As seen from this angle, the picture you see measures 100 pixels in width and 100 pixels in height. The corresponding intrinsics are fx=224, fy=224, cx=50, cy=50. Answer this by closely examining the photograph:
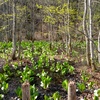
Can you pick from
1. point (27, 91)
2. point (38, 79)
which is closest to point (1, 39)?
point (38, 79)

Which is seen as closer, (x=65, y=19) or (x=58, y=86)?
(x=58, y=86)

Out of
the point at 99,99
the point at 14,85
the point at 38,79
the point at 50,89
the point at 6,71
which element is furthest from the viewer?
the point at 6,71

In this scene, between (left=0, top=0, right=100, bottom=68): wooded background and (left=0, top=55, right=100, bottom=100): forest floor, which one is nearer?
(left=0, top=55, right=100, bottom=100): forest floor

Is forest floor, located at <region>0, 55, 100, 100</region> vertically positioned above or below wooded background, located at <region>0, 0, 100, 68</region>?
below

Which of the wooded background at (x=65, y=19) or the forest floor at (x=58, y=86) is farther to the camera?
the wooded background at (x=65, y=19)

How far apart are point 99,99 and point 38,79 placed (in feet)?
10.2

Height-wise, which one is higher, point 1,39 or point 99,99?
point 1,39

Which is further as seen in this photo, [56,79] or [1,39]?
[1,39]

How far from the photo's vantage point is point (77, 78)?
8688 millimetres

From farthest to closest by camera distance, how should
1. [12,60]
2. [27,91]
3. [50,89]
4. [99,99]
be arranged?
[12,60]
[50,89]
[99,99]
[27,91]

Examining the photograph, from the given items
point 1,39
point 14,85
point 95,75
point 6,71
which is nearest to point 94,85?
point 95,75

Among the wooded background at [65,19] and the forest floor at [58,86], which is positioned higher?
the wooded background at [65,19]

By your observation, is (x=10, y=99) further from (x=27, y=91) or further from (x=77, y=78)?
(x=27, y=91)

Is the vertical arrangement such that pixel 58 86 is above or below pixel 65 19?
below
